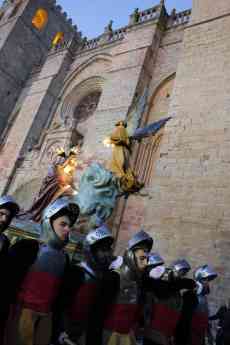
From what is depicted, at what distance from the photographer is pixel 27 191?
12148 millimetres

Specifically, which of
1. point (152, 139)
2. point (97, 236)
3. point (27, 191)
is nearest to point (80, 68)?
point (27, 191)

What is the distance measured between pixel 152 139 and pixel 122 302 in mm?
7934

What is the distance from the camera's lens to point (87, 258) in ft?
7.32

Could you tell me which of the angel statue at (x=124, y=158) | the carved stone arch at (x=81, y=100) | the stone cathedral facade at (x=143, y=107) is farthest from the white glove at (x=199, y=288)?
the carved stone arch at (x=81, y=100)

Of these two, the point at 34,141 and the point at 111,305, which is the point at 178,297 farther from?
the point at 34,141

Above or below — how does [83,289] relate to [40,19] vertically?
below

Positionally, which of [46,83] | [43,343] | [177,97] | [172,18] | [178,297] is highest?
[172,18]

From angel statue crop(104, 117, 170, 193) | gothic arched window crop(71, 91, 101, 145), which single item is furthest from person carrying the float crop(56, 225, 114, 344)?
gothic arched window crop(71, 91, 101, 145)

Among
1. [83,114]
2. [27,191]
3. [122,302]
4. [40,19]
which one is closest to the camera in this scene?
[122,302]

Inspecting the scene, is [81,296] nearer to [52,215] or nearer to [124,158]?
[52,215]

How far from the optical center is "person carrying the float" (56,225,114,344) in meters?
2.01

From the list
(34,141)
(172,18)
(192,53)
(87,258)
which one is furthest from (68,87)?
(87,258)

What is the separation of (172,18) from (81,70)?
16.5ft

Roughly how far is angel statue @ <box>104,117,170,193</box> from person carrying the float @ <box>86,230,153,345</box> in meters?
3.78
